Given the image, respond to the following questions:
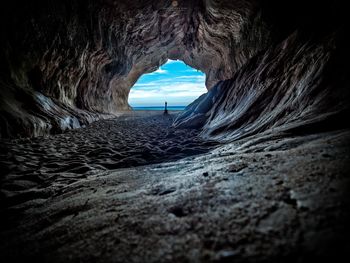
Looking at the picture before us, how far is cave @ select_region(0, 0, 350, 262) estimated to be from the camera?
81cm

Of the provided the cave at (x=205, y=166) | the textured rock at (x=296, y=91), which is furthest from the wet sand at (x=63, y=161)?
the textured rock at (x=296, y=91)

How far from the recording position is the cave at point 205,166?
31.8 inches

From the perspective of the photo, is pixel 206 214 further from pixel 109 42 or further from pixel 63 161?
pixel 109 42

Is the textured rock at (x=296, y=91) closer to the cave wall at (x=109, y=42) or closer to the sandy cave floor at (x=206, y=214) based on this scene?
the cave wall at (x=109, y=42)

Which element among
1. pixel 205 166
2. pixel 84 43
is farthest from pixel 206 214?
pixel 84 43

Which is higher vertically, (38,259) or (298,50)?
(298,50)

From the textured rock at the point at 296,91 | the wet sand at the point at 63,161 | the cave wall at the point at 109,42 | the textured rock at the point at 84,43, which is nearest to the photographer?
the textured rock at the point at 296,91

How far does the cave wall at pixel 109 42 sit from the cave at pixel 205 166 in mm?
45

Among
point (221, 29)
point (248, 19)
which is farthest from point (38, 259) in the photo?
point (221, 29)

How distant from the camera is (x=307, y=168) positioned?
3.79 feet

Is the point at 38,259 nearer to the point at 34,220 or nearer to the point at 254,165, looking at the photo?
the point at 34,220

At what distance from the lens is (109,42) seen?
951 centimetres

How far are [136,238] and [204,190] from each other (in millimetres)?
514

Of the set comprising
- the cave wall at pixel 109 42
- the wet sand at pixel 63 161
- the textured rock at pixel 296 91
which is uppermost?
the cave wall at pixel 109 42
